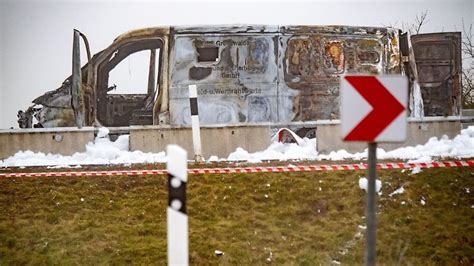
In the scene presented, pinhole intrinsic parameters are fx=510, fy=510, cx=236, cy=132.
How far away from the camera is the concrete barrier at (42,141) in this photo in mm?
5441

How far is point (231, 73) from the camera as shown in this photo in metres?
6.48

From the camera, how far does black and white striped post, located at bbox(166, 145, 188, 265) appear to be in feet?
6.23

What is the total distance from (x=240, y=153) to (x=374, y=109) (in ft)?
11.0

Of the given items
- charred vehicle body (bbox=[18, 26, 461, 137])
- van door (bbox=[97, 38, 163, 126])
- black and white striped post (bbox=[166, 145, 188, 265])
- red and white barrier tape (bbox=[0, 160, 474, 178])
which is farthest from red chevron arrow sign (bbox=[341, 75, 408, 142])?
van door (bbox=[97, 38, 163, 126])

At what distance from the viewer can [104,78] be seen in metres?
6.59

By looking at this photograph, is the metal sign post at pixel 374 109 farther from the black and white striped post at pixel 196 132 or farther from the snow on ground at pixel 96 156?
the snow on ground at pixel 96 156

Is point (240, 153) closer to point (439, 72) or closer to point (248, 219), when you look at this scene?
point (248, 219)

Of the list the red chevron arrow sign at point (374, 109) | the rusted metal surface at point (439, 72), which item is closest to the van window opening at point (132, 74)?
the rusted metal surface at point (439, 72)

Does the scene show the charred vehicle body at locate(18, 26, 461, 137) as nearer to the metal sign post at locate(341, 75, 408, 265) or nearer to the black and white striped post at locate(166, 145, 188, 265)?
the metal sign post at locate(341, 75, 408, 265)

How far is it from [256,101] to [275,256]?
3.53 meters

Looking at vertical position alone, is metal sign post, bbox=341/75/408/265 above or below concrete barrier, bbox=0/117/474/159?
above

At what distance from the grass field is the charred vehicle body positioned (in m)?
2.18

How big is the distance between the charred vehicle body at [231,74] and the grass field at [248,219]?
85.8 inches

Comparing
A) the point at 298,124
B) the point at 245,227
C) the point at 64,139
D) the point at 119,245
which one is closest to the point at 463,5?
the point at 298,124
